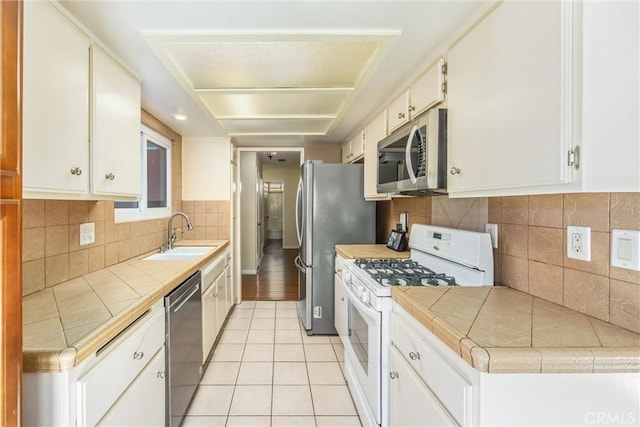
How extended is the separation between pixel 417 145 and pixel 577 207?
0.73 metres

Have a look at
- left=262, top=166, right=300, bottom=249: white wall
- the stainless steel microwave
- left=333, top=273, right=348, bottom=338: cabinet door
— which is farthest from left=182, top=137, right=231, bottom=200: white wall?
left=262, top=166, right=300, bottom=249: white wall

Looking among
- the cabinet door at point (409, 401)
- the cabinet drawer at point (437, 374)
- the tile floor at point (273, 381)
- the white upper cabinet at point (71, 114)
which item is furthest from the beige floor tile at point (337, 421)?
the white upper cabinet at point (71, 114)

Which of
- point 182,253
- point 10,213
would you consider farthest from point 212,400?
point 10,213

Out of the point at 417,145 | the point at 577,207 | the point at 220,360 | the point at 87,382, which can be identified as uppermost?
the point at 417,145

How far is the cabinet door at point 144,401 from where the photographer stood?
3.35ft

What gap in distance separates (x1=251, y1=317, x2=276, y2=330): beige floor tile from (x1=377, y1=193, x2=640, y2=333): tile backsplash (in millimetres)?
2263

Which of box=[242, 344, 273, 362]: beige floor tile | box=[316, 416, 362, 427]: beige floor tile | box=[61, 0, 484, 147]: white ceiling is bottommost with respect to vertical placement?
box=[316, 416, 362, 427]: beige floor tile

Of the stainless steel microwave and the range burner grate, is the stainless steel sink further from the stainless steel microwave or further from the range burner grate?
the stainless steel microwave

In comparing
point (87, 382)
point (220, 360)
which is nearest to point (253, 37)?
point (87, 382)

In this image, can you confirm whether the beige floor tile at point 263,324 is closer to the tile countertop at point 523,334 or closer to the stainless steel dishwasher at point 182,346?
the stainless steel dishwasher at point 182,346

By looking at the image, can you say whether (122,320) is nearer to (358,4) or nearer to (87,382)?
(87,382)

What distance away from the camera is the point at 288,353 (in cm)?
250

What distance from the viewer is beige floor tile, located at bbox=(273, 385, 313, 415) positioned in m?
1.81

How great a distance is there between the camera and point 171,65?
1.63 meters
